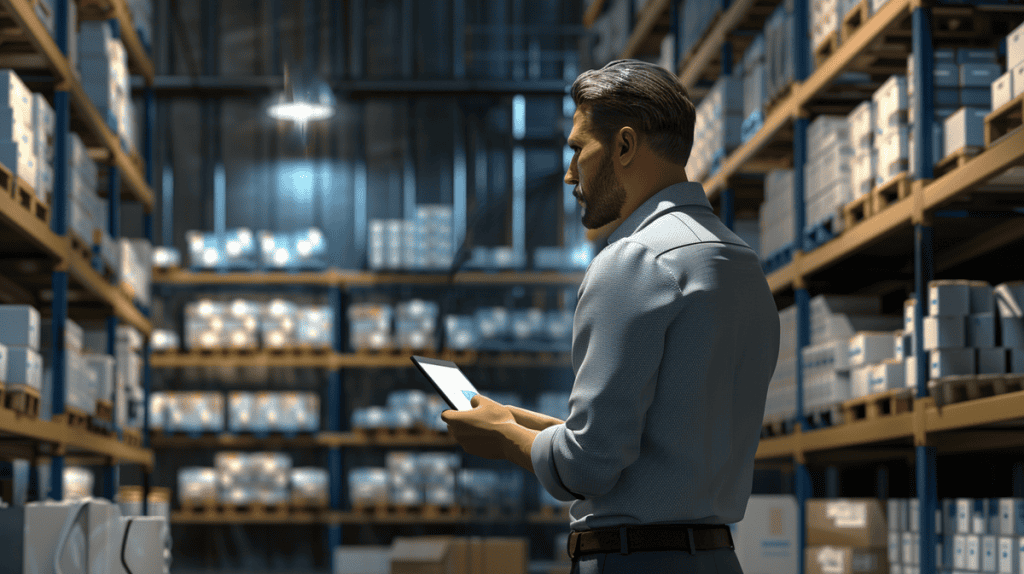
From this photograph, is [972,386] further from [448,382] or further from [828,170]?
[448,382]

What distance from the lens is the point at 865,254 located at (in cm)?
638

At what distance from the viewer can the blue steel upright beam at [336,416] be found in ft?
39.9

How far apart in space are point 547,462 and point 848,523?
4.51 meters

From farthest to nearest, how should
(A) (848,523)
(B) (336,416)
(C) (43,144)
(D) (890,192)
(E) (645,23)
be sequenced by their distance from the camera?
(B) (336,416) < (E) (645,23) < (C) (43,144) < (A) (848,523) < (D) (890,192)

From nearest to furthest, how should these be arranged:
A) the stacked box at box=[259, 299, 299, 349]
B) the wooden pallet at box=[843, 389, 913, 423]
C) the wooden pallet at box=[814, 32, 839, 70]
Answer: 1. the wooden pallet at box=[843, 389, 913, 423]
2. the wooden pallet at box=[814, 32, 839, 70]
3. the stacked box at box=[259, 299, 299, 349]

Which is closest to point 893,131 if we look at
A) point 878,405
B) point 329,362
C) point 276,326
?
point 878,405

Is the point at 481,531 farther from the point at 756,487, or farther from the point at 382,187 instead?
the point at 382,187

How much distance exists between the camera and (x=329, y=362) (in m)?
12.0

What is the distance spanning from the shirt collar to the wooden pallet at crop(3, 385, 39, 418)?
4.12 m

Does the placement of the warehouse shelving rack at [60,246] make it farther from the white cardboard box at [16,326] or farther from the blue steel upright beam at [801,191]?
the blue steel upright beam at [801,191]

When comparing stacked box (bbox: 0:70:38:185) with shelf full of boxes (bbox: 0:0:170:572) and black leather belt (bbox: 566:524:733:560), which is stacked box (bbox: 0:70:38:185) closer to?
shelf full of boxes (bbox: 0:0:170:572)

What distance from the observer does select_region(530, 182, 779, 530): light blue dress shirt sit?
1.66 meters

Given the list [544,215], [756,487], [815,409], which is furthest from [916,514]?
[544,215]

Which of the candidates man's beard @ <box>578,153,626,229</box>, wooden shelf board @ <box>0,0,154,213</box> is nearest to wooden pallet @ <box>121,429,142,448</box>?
wooden shelf board @ <box>0,0,154,213</box>
